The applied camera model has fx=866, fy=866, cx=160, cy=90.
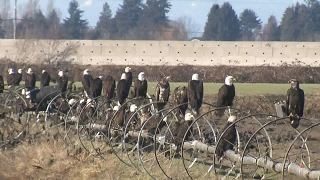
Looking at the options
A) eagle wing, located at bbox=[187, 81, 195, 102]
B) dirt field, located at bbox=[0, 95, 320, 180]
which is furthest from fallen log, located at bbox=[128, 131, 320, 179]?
eagle wing, located at bbox=[187, 81, 195, 102]

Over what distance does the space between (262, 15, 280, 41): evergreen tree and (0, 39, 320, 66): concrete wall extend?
4341 centimetres

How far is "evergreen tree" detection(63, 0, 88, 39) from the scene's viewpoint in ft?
283

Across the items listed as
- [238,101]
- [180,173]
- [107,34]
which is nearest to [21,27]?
[107,34]

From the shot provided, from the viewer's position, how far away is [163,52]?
5238cm

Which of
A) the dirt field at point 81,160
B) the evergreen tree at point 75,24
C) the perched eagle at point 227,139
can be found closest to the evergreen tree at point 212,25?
the evergreen tree at point 75,24

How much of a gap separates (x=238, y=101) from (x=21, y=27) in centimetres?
6087

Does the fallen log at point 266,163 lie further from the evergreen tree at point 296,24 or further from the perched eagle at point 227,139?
the evergreen tree at point 296,24

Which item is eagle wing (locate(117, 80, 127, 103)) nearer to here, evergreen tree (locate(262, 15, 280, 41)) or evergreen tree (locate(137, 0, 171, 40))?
evergreen tree (locate(137, 0, 171, 40))

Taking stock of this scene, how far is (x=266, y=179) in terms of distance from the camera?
574 inches

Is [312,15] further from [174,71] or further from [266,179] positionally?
[266,179]

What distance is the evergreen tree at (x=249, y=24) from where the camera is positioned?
97.6 m

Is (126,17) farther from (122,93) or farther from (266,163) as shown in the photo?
(266,163)

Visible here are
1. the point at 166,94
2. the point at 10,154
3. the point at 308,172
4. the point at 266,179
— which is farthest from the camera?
the point at 10,154

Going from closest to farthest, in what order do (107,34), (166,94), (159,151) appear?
(159,151) < (166,94) < (107,34)
